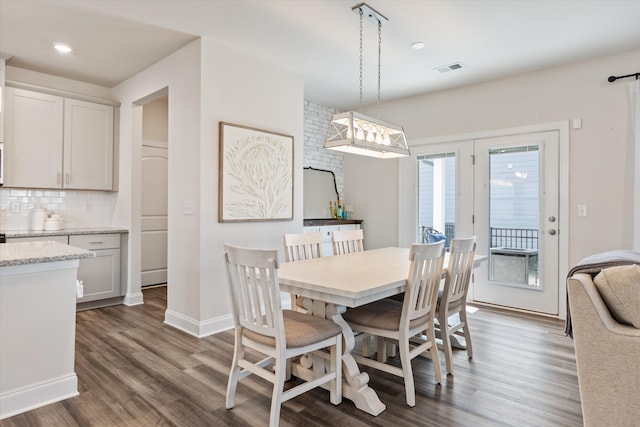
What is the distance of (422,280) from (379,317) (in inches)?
14.0

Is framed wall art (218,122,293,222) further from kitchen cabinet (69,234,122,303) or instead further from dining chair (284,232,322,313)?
kitchen cabinet (69,234,122,303)

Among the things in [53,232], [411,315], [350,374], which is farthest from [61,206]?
[411,315]

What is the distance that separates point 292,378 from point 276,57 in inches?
118

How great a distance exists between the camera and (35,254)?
2.13m

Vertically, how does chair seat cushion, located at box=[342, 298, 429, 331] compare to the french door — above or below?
below

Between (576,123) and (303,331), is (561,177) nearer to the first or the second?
(576,123)

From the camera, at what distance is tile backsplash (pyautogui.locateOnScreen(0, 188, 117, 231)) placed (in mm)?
4074

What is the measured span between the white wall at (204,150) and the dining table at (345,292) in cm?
119

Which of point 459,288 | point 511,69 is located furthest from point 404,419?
point 511,69

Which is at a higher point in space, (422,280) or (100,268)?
(422,280)

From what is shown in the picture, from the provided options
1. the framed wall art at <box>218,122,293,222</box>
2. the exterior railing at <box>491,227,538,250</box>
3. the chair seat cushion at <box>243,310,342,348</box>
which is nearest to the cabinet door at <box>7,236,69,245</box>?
the framed wall art at <box>218,122,293,222</box>

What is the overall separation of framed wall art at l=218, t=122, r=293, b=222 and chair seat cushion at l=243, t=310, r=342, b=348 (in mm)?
1606

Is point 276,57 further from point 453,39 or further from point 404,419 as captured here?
point 404,419

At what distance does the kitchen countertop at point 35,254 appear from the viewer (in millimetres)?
1990
